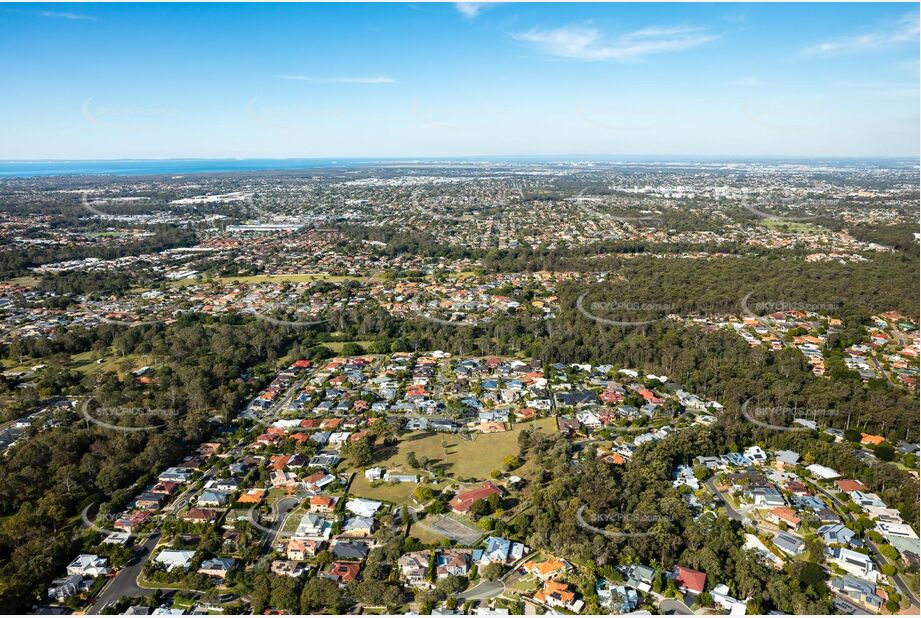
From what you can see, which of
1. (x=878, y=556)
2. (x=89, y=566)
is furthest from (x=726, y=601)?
(x=89, y=566)

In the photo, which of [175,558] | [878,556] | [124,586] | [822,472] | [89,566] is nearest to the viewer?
[124,586]

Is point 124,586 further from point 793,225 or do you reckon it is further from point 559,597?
point 793,225

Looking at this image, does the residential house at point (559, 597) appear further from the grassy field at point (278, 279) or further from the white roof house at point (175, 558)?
the grassy field at point (278, 279)

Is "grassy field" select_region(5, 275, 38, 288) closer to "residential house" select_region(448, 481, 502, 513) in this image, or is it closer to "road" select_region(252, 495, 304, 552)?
"road" select_region(252, 495, 304, 552)

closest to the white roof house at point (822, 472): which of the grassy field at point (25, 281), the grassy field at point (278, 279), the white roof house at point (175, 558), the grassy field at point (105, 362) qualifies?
the white roof house at point (175, 558)

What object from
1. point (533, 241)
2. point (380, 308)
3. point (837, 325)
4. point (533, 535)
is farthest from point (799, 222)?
point (533, 535)

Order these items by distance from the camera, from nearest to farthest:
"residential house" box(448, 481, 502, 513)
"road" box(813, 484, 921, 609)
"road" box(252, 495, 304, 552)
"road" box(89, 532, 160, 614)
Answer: "road" box(89, 532, 160, 614)
"road" box(813, 484, 921, 609)
"road" box(252, 495, 304, 552)
"residential house" box(448, 481, 502, 513)

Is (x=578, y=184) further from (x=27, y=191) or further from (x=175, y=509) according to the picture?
(x=175, y=509)

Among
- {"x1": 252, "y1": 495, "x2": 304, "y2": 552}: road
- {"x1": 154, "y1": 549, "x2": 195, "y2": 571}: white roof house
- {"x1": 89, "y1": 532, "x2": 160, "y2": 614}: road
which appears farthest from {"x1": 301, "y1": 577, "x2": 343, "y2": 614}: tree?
{"x1": 89, "y1": 532, "x2": 160, "y2": 614}: road
